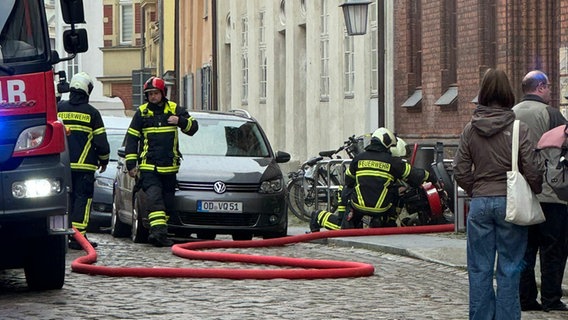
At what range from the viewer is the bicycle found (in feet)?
76.8

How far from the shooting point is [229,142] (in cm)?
1964

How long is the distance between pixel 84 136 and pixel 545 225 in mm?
7185

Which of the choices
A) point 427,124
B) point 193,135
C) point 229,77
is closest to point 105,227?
point 193,135

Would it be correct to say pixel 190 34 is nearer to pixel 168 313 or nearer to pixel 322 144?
pixel 322 144

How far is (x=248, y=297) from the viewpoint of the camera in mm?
12383

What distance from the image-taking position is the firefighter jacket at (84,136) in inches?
693

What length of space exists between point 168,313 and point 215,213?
699 centimetres

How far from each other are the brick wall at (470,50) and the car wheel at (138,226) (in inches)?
250

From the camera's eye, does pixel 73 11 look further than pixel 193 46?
No

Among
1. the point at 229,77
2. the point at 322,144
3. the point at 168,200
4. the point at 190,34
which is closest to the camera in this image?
the point at 168,200

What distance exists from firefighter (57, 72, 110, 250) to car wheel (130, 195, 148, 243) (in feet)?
2.62

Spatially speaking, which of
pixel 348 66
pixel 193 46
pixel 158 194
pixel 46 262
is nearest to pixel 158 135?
pixel 158 194

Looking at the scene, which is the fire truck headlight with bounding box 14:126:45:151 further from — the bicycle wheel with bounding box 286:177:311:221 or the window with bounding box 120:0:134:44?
A: the window with bounding box 120:0:134:44

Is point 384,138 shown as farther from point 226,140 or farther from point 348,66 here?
point 348,66
